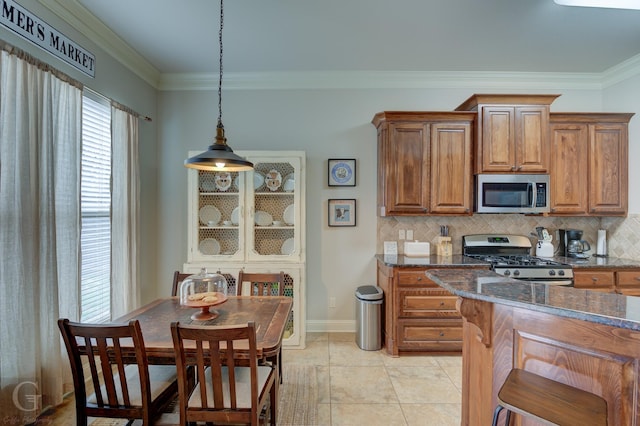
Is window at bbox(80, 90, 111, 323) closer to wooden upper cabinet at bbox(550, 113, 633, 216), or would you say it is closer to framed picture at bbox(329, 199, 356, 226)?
framed picture at bbox(329, 199, 356, 226)

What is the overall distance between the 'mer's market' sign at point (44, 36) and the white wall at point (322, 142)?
43.7 inches

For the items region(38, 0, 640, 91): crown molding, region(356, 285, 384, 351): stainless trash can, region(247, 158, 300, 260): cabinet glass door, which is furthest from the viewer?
region(38, 0, 640, 91): crown molding

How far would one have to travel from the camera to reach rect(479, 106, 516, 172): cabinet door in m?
3.17

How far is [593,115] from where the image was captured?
3244 millimetres

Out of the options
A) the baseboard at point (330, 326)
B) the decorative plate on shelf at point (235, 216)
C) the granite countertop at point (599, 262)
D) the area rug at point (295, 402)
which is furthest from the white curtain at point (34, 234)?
the granite countertop at point (599, 262)

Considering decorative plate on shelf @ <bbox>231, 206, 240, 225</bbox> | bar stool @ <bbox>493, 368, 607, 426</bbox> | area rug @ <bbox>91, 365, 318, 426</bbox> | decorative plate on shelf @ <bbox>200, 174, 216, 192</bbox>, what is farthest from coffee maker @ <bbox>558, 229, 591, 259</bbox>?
decorative plate on shelf @ <bbox>200, 174, 216, 192</bbox>

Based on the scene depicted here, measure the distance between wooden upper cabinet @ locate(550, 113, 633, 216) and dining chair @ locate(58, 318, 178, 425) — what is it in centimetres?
400

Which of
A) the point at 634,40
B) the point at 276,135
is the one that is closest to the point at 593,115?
the point at 634,40

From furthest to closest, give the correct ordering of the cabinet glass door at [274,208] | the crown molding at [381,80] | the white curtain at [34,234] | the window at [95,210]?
the crown molding at [381,80] → the cabinet glass door at [274,208] → the window at [95,210] → the white curtain at [34,234]

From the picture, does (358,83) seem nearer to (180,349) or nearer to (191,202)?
(191,202)

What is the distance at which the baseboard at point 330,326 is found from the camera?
3637mm

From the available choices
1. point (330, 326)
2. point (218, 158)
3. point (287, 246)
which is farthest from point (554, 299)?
point (330, 326)

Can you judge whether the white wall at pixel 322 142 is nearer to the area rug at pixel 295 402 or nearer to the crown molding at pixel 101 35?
the crown molding at pixel 101 35

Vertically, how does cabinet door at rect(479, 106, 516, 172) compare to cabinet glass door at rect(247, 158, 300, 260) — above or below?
above
